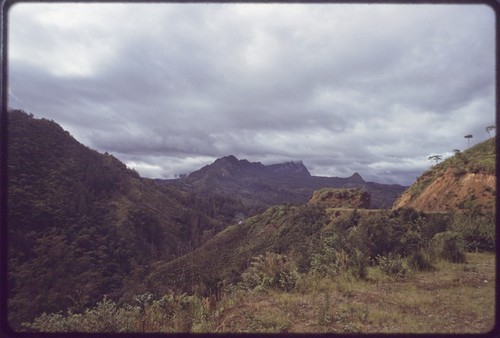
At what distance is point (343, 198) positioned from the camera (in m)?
31.4

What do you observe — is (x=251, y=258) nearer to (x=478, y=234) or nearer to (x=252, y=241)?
(x=252, y=241)

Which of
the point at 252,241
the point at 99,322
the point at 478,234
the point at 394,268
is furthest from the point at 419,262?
the point at 252,241

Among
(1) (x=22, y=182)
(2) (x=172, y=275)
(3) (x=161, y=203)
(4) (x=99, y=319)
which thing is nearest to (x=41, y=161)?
(1) (x=22, y=182)

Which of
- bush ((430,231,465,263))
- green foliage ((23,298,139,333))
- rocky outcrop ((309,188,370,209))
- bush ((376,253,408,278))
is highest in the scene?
rocky outcrop ((309,188,370,209))

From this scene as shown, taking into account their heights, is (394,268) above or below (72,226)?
above

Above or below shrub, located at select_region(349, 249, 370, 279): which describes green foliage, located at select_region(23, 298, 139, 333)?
below

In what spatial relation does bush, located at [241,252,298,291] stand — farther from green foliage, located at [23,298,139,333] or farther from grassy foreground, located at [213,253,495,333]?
green foliage, located at [23,298,139,333]

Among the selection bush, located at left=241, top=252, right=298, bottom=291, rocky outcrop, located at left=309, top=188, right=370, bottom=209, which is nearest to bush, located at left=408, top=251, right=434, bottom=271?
bush, located at left=241, top=252, right=298, bottom=291

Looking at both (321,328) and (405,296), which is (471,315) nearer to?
(405,296)

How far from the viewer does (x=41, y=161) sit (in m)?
36.3

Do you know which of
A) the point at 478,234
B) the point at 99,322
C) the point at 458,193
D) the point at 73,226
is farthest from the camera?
the point at 73,226

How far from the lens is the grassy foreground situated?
133 inches

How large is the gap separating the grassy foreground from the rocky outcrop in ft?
77.7

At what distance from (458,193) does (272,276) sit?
13010 mm
